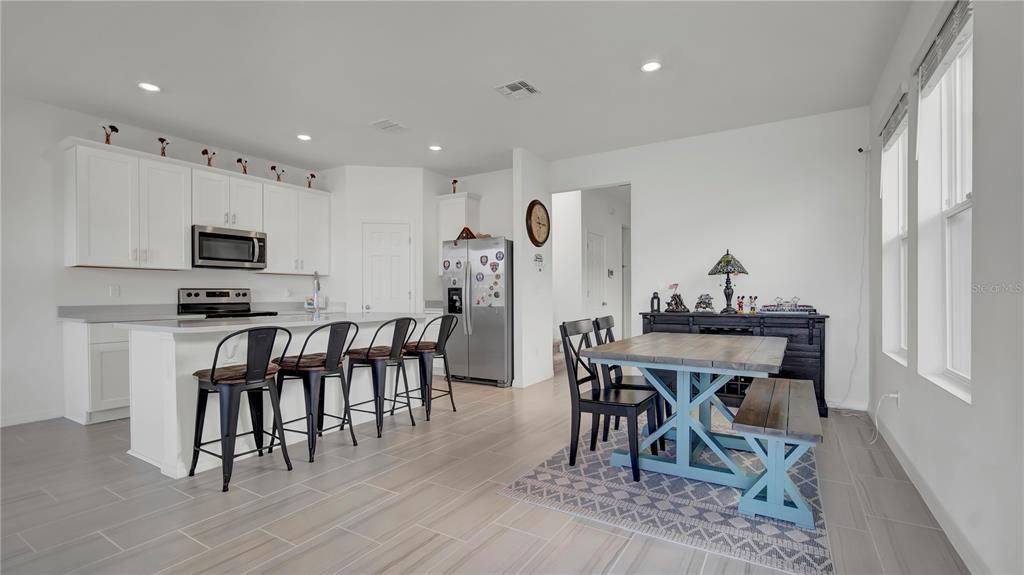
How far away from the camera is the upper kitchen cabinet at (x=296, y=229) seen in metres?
5.47

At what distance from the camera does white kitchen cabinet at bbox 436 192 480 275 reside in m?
6.27

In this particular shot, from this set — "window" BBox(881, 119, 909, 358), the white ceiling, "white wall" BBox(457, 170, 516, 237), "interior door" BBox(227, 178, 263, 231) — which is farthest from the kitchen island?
"window" BBox(881, 119, 909, 358)

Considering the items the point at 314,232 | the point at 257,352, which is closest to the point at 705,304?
the point at 257,352

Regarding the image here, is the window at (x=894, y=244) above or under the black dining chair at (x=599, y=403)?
above

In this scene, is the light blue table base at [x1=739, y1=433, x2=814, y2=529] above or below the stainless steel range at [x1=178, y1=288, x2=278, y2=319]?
below

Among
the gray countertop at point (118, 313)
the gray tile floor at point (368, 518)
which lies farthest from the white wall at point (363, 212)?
the gray tile floor at point (368, 518)

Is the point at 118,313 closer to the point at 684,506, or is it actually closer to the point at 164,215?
the point at 164,215

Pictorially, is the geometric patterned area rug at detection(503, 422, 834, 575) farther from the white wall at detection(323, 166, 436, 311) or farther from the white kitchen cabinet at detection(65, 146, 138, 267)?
the white kitchen cabinet at detection(65, 146, 138, 267)

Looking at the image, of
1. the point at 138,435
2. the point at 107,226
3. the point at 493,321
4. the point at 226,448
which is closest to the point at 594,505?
the point at 226,448

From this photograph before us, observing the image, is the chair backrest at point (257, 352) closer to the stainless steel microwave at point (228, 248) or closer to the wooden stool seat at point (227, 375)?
the wooden stool seat at point (227, 375)

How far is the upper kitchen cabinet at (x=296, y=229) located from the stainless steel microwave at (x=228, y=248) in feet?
0.63

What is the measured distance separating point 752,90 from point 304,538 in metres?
4.29

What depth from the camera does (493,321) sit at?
5477 millimetres

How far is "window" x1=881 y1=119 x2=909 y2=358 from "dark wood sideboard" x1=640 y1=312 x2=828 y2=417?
0.54m
